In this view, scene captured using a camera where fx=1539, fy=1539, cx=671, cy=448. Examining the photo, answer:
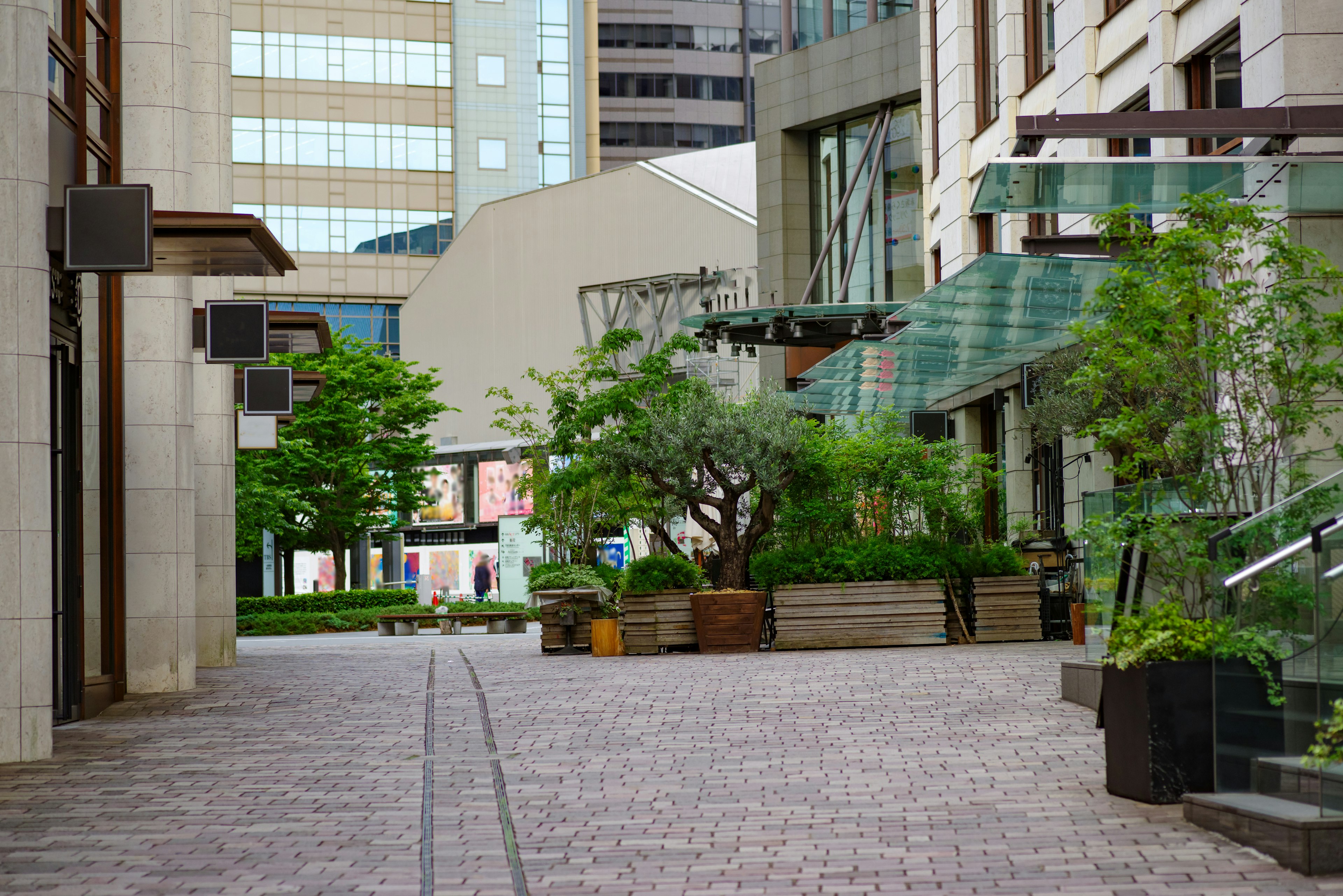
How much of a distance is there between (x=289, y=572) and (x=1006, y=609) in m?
33.6

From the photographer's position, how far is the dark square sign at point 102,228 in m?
11.4

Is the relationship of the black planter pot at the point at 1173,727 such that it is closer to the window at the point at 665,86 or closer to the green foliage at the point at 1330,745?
the green foliage at the point at 1330,745

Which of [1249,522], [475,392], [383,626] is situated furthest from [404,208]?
[1249,522]

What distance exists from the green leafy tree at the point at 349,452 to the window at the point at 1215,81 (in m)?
29.8

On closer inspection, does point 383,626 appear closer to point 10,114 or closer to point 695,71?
point 10,114

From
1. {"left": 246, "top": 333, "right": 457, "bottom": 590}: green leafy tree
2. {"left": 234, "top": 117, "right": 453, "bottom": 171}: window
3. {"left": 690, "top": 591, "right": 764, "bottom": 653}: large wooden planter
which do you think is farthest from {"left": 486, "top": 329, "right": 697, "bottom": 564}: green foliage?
{"left": 234, "top": 117, "right": 453, "bottom": 171}: window

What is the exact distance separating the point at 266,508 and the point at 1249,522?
121ft

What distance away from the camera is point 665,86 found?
103 meters

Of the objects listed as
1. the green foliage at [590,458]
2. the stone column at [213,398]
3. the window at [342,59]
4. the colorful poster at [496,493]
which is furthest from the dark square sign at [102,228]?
the window at [342,59]

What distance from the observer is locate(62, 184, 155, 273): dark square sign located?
11406 millimetres

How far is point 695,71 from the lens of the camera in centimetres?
10288

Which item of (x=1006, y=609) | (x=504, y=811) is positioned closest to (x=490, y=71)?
(x=1006, y=609)

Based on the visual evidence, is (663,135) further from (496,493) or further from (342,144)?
(496,493)

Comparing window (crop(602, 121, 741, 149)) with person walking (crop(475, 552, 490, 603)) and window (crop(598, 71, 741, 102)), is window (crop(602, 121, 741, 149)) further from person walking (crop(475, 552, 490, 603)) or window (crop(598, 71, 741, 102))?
person walking (crop(475, 552, 490, 603))
